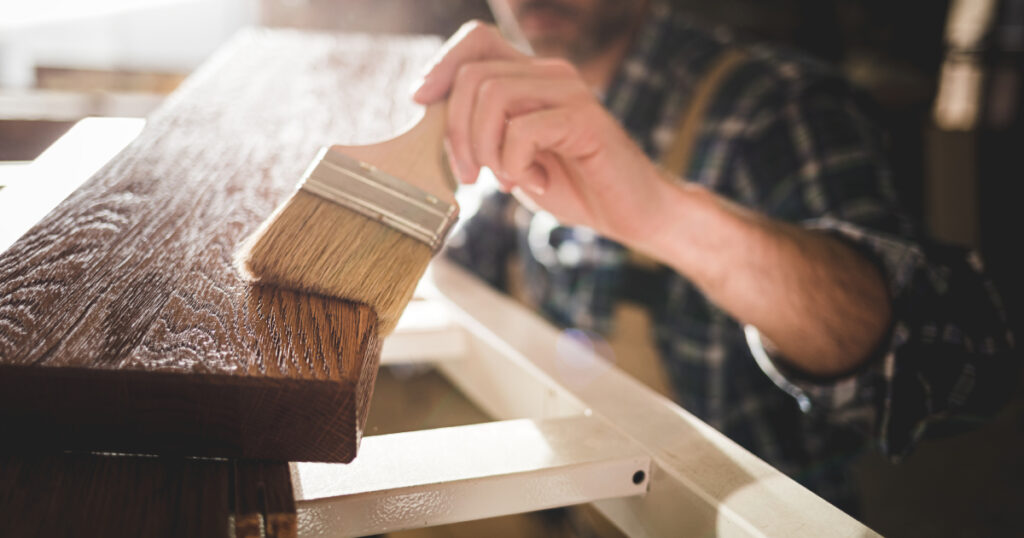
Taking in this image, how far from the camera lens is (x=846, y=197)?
3.24 feet

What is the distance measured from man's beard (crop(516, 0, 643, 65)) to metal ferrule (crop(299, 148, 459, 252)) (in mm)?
1088

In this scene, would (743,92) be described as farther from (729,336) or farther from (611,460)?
(611,460)

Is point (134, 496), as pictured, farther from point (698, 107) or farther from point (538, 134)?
point (698, 107)

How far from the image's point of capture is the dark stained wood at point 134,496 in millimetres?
310

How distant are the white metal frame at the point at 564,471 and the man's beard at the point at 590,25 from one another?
1.08m

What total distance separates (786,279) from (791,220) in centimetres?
29

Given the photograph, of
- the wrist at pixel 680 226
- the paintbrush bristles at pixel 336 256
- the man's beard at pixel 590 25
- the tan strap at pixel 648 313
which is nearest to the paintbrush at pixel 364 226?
the paintbrush bristles at pixel 336 256

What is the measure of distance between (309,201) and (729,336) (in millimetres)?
917

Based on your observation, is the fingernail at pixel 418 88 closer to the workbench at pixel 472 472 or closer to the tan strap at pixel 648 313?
the workbench at pixel 472 472

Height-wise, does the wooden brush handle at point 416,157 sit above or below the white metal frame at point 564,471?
above

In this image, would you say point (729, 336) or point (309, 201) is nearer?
point (309, 201)

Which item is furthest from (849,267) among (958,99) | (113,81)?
(958,99)

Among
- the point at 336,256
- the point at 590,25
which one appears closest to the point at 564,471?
A: the point at 336,256

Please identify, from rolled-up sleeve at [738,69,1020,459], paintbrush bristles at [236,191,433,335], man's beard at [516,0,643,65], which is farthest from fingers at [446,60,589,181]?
man's beard at [516,0,643,65]
